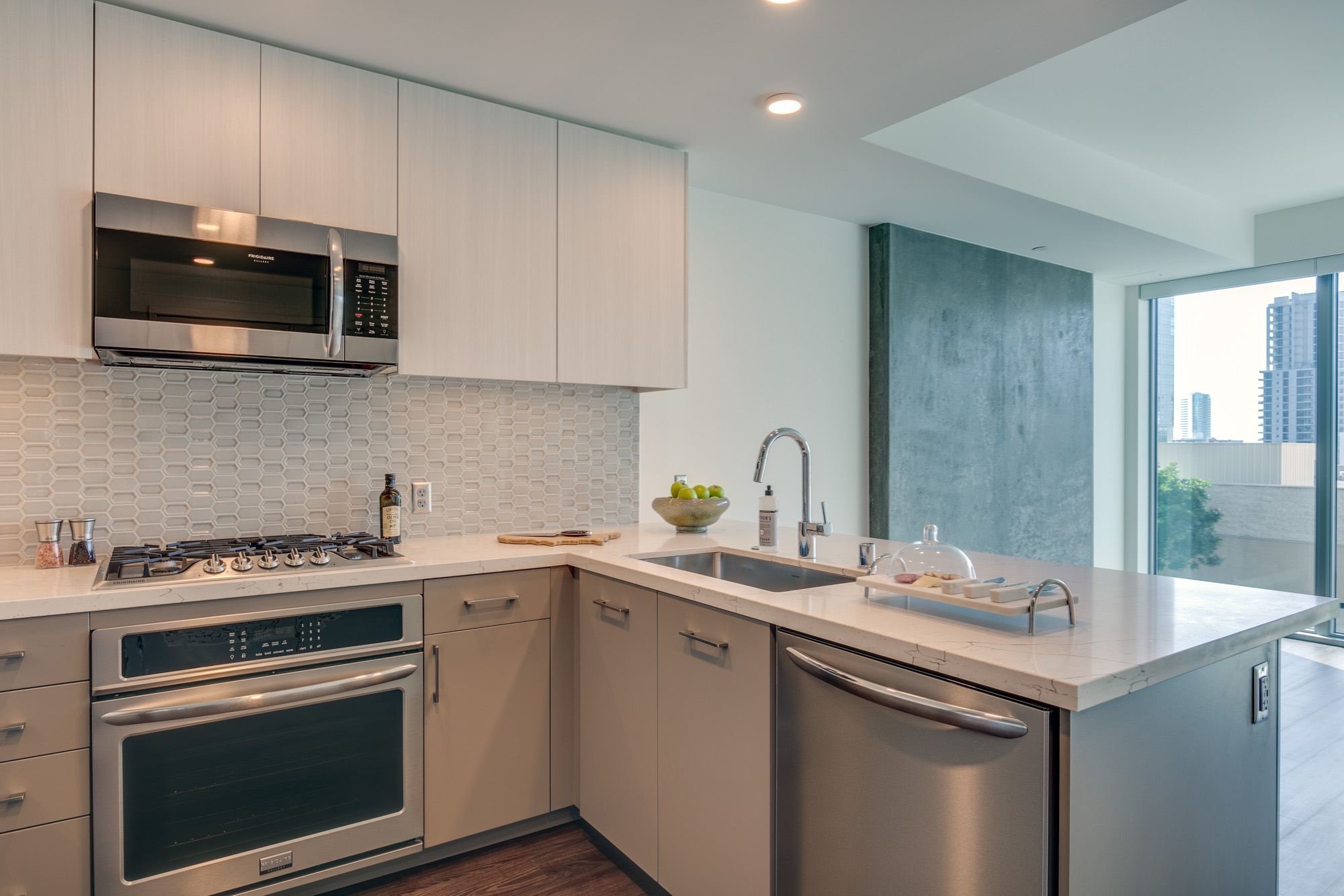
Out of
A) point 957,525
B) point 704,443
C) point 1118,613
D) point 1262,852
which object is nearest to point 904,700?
point 1118,613

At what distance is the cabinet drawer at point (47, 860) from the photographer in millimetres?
1624

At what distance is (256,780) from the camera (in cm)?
189

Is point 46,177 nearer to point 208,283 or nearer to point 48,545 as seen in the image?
point 208,283

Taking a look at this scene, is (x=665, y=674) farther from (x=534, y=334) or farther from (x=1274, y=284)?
(x=1274, y=284)

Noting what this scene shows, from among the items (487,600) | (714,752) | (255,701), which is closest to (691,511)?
(487,600)

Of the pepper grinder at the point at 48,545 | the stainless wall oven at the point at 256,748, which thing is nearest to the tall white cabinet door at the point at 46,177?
the pepper grinder at the point at 48,545

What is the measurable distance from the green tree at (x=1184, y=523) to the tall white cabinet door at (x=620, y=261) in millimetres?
4534

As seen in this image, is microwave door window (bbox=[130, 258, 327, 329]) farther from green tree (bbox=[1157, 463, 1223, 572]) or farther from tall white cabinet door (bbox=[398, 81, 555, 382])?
green tree (bbox=[1157, 463, 1223, 572])

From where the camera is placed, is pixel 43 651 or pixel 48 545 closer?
pixel 43 651

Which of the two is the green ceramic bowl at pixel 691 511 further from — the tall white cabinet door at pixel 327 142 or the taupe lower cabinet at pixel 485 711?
the tall white cabinet door at pixel 327 142

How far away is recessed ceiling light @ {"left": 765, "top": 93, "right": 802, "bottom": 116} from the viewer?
8.21 ft

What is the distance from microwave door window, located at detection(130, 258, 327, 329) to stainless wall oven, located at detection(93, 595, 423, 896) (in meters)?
0.80

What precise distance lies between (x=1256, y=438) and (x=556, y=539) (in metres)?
5.04

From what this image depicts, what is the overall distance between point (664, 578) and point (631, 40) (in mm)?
1529
